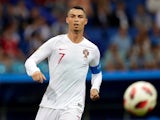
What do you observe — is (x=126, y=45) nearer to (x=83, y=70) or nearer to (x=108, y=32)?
(x=108, y=32)

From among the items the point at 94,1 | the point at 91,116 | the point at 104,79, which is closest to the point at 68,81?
the point at 104,79

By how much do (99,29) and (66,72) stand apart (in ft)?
24.2

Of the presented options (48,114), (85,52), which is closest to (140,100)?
(85,52)

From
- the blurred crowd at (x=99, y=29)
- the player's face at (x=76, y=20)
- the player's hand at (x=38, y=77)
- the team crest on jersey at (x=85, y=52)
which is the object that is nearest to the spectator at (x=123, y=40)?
the blurred crowd at (x=99, y=29)

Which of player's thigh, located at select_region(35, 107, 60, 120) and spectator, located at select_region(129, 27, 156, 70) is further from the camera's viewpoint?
spectator, located at select_region(129, 27, 156, 70)

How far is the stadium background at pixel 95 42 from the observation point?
43.1 ft

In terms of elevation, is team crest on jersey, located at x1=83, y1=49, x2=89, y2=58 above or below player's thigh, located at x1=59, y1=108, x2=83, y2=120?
above

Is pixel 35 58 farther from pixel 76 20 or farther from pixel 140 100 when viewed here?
pixel 140 100

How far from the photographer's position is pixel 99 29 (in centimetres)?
1552

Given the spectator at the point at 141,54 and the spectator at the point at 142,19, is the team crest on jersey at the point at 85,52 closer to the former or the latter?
the spectator at the point at 141,54

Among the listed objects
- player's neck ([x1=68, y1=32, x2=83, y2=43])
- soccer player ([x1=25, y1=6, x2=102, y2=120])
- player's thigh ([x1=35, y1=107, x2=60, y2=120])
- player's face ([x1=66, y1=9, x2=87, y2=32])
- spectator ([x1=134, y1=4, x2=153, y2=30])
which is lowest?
spectator ([x1=134, y1=4, x2=153, y2=30])

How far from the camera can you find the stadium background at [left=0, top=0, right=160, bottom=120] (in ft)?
43.1

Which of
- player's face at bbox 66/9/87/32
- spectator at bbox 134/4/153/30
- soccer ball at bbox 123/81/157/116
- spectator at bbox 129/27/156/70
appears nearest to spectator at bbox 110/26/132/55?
spectator at bbox 129/27/156/70

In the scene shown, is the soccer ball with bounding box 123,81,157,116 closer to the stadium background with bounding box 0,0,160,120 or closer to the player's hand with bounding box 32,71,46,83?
the stadium background with bounding box 0,0,160,120
